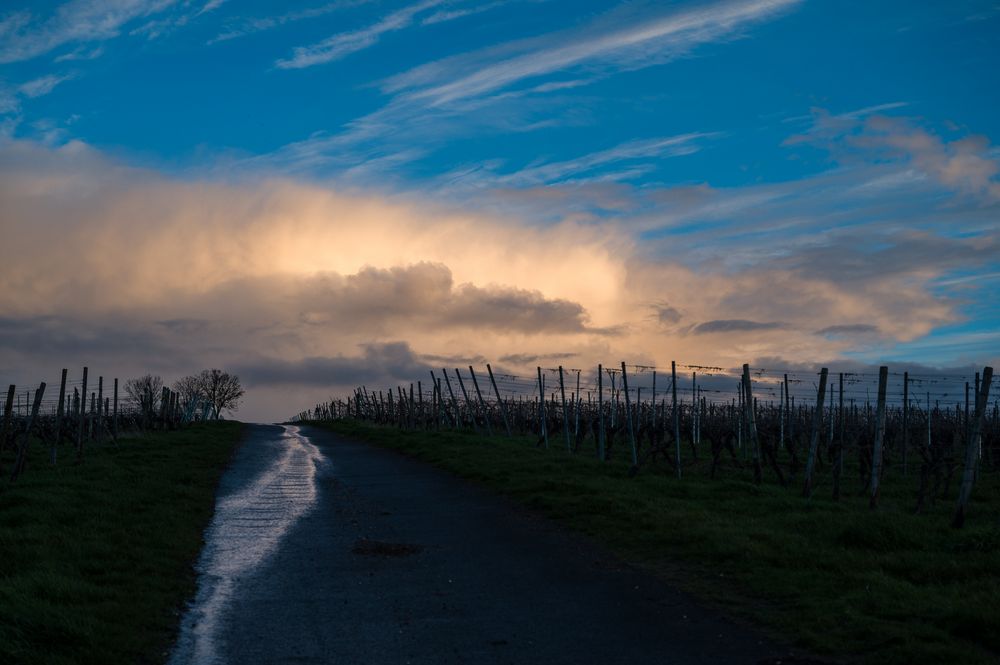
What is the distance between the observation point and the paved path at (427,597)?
288 inches

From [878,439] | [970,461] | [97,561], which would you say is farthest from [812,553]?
[97,561]

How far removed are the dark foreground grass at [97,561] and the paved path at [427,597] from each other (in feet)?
1.24

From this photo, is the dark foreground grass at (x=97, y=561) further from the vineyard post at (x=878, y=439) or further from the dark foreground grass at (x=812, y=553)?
the vineyard post at (x=878, y=439)

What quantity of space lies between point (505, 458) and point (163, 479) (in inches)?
361

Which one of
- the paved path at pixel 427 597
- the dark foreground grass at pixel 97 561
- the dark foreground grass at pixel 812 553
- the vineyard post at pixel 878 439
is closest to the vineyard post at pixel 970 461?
the dark foreground grass at pixel 812 553

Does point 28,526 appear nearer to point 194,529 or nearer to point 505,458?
point 194,529

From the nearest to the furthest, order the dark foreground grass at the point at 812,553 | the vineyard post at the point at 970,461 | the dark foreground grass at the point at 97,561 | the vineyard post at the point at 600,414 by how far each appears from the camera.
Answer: the dark foreground grass at the point at 97,561, the dark foreground grass at the point at 812,553, the vineyard post at the point at 970,461, the vineyard post at the point at 600,414

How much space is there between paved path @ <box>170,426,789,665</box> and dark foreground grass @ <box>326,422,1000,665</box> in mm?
721

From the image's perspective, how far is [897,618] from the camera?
8109 mm

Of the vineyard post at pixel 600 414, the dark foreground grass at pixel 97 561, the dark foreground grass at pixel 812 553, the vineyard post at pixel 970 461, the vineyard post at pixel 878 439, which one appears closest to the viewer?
the dark foreground grass at pixel 97 561

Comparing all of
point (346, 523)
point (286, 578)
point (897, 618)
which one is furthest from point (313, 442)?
point (897, 618)

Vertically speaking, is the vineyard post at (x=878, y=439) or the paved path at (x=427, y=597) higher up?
the vineyard post at (x=878, y=439)

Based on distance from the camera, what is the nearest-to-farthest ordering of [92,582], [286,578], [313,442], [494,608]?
[494,608], [92,582], [286,578], [313,442]

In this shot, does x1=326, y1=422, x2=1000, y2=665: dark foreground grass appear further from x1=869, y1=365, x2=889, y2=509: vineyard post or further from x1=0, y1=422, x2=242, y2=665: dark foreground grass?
x1=0, y1=422, x2=242, y2=665: dark foreground grass
